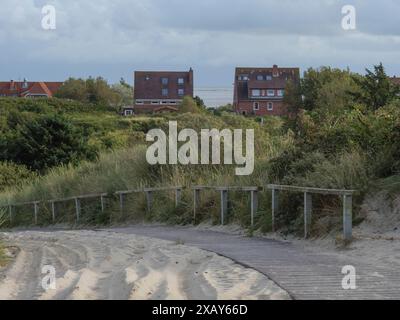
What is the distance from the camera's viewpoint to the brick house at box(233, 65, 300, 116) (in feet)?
351

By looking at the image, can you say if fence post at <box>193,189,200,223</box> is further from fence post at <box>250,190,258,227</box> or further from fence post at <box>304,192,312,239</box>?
fence post at <box>304,192,312,239</box>

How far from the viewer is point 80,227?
25.5 m

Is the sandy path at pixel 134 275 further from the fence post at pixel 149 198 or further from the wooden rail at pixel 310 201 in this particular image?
the fence post at pixel 149 198

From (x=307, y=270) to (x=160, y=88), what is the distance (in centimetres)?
10668

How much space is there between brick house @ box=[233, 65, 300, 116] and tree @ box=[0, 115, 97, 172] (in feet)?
202

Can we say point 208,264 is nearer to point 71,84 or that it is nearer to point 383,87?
point 383,87

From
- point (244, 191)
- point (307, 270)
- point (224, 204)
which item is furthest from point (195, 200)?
point (307, 270)

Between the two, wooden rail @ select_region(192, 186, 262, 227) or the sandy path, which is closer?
the sandy path

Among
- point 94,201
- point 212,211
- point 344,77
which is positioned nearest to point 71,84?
point 344,77

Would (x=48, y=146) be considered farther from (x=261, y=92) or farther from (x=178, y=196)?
(x=261, y=92)

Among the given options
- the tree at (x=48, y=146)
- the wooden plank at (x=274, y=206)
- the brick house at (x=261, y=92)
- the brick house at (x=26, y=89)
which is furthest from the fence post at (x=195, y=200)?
the brick house at (x=26, y=89)

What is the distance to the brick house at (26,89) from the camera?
130 m

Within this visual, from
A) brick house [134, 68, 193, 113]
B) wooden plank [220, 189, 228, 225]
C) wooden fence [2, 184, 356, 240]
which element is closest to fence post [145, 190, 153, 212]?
wooden fence [2, 184, 356, 240]

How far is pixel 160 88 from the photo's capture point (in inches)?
4547
